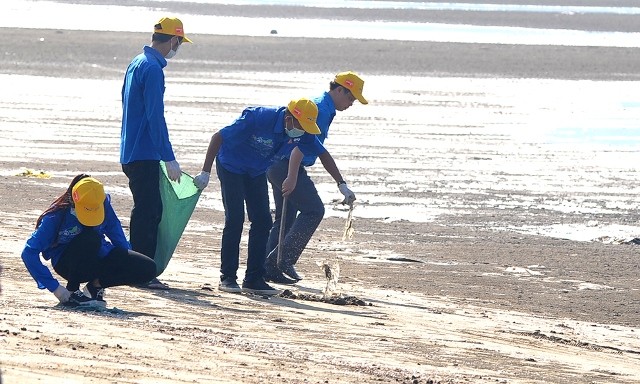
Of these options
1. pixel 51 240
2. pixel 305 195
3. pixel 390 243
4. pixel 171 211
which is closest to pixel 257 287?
pixel 171 211

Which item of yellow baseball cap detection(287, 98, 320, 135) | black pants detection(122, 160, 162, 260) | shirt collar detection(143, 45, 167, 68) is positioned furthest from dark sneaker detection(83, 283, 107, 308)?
yellow baseball cap detection(287, 98, 320, 135)

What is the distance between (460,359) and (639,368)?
1.22m

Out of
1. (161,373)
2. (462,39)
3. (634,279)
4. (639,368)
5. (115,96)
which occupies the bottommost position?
(161,373)

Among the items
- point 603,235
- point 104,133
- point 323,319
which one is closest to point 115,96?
point 104,133

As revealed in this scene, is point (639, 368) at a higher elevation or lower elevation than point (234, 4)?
lower

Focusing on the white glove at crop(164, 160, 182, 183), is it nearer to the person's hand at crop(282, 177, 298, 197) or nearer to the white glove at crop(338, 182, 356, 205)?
the person's hand at crop(282, 177, 298, 197)

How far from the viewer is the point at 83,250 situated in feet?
29.3

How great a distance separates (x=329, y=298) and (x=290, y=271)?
2.89 feet

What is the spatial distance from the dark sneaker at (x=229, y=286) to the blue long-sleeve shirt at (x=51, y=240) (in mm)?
1452

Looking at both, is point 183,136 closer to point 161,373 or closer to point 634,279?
point 634,279

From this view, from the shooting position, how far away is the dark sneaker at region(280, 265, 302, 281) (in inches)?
437

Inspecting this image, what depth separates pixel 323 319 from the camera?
9336 millimetres

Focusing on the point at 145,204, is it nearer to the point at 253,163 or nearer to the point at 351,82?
the point at 253,163

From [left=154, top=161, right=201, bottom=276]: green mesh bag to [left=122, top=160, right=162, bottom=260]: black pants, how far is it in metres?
0.16
